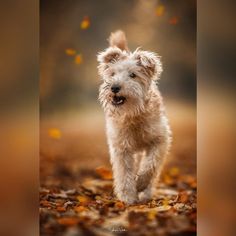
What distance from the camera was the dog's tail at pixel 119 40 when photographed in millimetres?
4695

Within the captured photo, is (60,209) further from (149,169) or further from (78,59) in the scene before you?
(78,59)

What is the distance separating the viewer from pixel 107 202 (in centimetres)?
476

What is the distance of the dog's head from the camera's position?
14.9ft

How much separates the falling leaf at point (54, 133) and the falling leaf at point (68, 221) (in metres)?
0.65

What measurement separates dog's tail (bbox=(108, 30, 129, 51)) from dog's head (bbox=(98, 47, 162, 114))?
0.15 feet

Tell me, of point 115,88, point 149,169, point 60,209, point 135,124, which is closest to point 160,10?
point 115,88

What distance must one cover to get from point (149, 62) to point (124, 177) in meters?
0.92

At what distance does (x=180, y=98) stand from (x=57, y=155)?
107 centimetres

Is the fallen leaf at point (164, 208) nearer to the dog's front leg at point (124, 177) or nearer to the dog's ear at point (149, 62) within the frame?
the dog's front leg at point (124, 177)

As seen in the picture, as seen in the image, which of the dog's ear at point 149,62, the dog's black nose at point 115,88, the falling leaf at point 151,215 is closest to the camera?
the dog's black nose at point 115,88

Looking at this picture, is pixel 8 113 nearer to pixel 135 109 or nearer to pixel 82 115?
pixel 82 115

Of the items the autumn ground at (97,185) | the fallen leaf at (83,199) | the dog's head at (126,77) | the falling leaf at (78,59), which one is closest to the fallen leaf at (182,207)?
the autumn ground at (97,185)

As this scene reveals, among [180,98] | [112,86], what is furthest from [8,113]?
[180,98]

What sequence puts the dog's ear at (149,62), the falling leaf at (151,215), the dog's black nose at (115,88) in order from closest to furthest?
1. the dog's black nose at (115,88)
2. the dog's ear at (149,62)
3. the falling leaf at (151,215)
